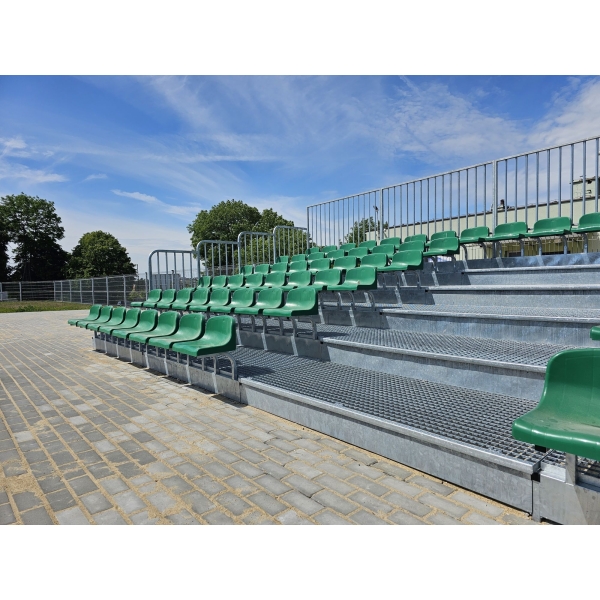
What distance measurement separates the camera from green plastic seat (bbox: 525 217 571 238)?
5.49 meters

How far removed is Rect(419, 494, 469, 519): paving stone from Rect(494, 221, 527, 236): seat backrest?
533 cm

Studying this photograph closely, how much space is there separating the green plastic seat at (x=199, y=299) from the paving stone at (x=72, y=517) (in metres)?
4.04

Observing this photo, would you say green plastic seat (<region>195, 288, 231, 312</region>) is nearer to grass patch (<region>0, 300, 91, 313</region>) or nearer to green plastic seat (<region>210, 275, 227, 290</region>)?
green plastic seat (<region>210, 275, 227, 290</region>)

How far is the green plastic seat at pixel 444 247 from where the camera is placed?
5.97m

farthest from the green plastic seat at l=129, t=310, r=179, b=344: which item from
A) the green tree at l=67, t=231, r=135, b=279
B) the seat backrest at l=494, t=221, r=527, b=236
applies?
the green tree at l=67, t=231, r=135, b=279

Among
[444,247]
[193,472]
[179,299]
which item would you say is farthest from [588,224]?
[179,299]

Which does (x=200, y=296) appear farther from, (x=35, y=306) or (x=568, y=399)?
(x=35, y=306)

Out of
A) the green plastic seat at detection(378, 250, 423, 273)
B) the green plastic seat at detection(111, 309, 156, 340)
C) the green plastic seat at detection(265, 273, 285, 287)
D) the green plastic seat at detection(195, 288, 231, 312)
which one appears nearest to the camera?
the green plastic seat at detection(378, 250, 423, 273)

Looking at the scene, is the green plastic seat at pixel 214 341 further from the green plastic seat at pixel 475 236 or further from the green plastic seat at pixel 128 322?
the green plastic seat at pixel 475 236

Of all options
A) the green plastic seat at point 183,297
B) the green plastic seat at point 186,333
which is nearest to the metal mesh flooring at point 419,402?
the green plastic seat at point 186,333

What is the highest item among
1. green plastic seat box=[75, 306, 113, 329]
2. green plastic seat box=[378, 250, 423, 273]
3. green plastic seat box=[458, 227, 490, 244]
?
green plastic seat box=[458, 227, 490, 244]

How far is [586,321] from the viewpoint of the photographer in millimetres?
3061
